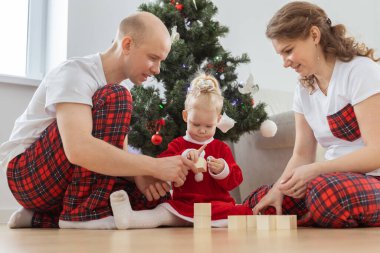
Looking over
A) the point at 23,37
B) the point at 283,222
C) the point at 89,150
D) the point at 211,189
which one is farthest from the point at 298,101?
the point at 23,37

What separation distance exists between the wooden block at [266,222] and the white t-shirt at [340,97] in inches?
16.0

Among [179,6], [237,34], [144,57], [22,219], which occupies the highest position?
[237,34]

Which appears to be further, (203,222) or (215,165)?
(215,165)

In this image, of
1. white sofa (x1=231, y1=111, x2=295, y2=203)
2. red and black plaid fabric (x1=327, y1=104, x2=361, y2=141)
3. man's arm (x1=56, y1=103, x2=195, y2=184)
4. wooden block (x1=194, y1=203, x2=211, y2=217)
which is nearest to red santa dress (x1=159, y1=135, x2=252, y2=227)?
wooden block (x1=194, y1=203, x2=211, y2=217)

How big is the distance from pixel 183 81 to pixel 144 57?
1.98ft

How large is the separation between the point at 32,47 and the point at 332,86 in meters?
1.95

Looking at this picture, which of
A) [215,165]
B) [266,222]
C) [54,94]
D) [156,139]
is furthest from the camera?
[156,139]

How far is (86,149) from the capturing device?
1.31m

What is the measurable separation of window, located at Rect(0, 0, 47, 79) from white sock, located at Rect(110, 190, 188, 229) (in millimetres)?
1610

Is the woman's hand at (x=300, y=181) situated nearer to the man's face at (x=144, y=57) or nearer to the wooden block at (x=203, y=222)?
the wooden block at (x=203, y=222)

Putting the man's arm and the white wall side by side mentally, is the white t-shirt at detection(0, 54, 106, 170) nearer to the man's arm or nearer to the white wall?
the man's arm

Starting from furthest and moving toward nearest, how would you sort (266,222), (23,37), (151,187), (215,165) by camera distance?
(23,37) → (215,165) → (151,187) → (266,222)

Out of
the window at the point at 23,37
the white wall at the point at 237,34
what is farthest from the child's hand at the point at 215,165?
the window at the point at 23,37

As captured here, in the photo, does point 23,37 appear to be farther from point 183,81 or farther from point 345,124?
point 345,124
